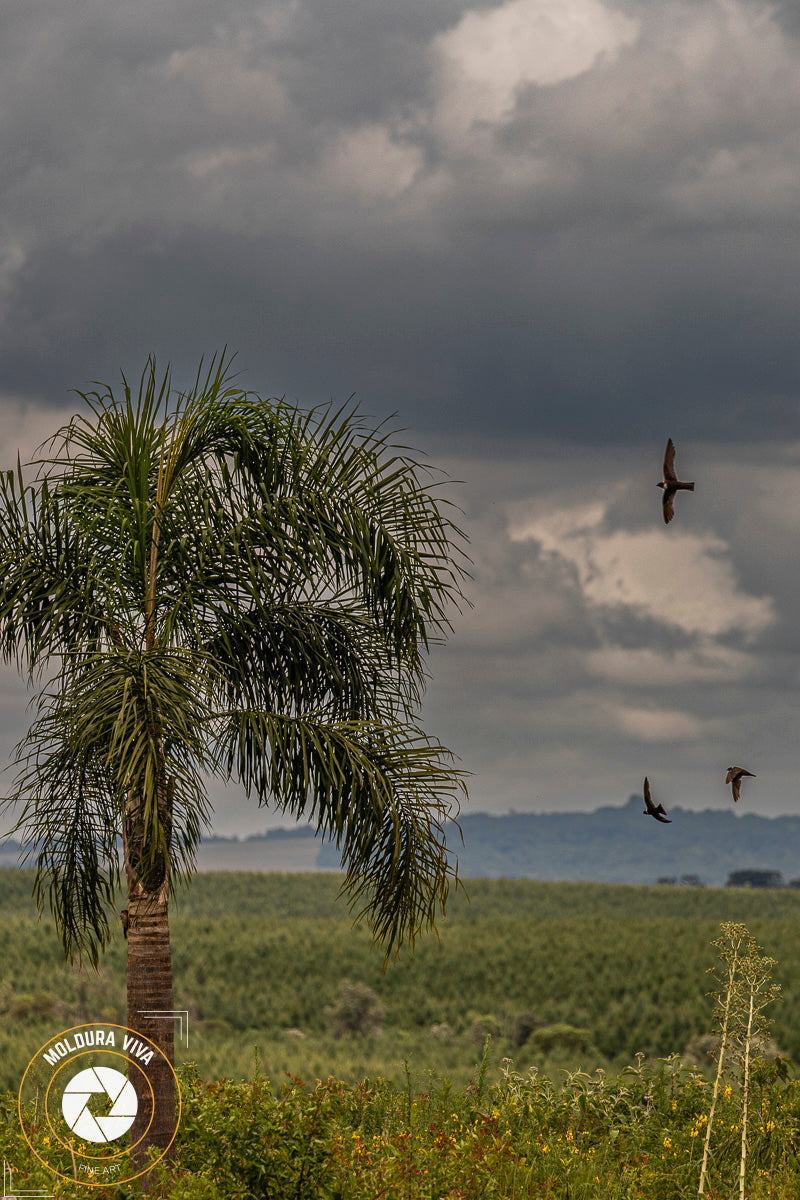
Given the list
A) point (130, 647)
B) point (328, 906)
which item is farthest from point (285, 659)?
point (328, 906)

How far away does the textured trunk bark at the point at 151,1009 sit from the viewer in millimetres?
7957

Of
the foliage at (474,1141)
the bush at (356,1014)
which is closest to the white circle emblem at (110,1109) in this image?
the foliage at (474,1141)

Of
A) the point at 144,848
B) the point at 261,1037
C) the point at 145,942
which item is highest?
the point at 144,848

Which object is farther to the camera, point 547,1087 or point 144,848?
point 547,1087

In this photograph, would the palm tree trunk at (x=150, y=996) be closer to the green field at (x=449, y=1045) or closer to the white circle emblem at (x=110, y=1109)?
the white circle emblem at (x=110, y=1109)

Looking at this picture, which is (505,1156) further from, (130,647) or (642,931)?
(642,931)

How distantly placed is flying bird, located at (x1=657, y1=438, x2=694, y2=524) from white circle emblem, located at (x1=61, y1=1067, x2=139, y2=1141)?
513 centimetres

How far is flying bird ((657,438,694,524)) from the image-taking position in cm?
634

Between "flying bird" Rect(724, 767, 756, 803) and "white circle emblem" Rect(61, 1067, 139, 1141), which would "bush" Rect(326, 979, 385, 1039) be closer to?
"white circle emblem" Rect(61, 1067, 139, 1141)

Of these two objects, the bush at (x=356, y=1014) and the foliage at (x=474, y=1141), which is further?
the bush at (x=356, y=1014)

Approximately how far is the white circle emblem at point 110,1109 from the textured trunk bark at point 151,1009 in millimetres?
112

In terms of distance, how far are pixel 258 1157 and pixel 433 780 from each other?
2.69 m

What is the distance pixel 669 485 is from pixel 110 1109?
20.3 feet

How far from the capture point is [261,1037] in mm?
37969
